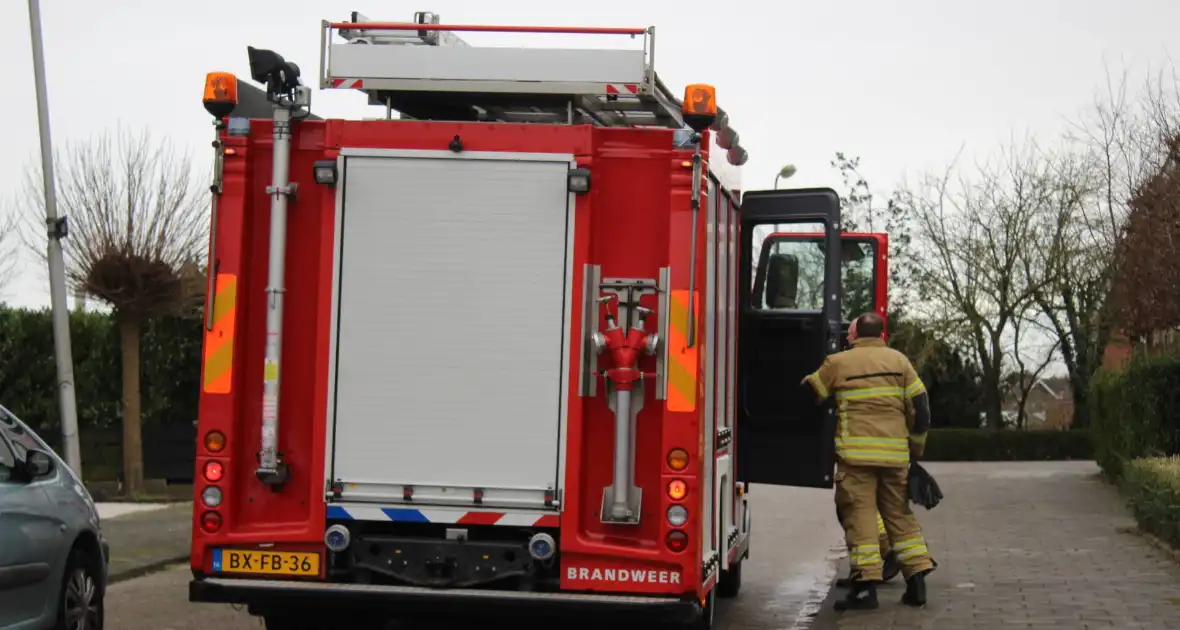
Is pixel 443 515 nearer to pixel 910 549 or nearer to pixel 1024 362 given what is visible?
pixel 910 549

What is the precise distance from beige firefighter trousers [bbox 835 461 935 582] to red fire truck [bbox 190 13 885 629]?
8.24ft

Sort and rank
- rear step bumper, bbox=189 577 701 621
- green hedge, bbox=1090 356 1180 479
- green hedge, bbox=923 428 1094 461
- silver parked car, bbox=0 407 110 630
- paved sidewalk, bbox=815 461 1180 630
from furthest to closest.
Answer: green hedge, bbox=923 428 1094 461, green hedge, bbox=1090 356 1180 479, paved sidewalk, bbox=815 461 1180 630, rear step bumper, bbox=189 577 701 621, silver parked car, bbox=0 407 110 630

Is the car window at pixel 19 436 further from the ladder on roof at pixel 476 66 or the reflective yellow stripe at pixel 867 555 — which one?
the reflective yellow stripe at pixel 867 555

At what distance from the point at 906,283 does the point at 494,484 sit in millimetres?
36199

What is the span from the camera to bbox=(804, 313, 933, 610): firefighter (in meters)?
9.70

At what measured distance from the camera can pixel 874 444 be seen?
383 inches

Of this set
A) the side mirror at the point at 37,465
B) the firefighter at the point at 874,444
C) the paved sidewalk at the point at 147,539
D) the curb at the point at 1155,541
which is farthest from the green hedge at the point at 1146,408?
the side mirror at the point at 37,465

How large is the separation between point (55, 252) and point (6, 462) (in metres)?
8.57

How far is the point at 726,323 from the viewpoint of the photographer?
848cm

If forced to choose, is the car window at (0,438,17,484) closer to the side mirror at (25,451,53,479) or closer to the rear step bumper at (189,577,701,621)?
the side mirror at (25,451,53,479)

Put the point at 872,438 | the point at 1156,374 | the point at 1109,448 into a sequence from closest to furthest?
the point at 872,438 < the point at 1156,374 < the point at 1109,448

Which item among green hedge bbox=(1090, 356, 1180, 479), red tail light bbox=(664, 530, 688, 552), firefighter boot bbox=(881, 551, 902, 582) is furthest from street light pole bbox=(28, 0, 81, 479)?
green hedge bbox=(1090, 356, 1180, 479)

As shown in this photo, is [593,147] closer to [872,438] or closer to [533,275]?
[533,275]

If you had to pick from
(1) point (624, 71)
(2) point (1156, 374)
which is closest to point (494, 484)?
(1) point (624, 71)
